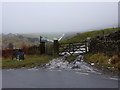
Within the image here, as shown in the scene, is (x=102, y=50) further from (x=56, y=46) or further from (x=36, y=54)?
(x=36, y=54)

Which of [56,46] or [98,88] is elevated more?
[56,46]

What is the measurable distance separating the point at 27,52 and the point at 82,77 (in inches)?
540

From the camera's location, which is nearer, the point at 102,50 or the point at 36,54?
the point at 102,50

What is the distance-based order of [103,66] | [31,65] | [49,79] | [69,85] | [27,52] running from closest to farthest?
[69,85]
[49,79]
[103,66]
[31,65]
[27,52]

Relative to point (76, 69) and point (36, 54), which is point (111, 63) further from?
point (36, 54)

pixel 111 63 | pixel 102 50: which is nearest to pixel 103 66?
pixel 111 63

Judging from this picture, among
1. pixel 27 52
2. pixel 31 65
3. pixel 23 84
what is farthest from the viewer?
pixel 27 52

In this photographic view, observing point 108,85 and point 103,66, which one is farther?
point 103,66

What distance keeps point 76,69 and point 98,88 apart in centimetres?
503

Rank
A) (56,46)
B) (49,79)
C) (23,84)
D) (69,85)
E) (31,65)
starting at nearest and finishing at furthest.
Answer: (69,85) < (23,84) < (49,79) < (31,65) < (56,46)

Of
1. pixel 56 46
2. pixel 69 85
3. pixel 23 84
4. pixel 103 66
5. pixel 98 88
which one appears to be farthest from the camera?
pixel 56 46

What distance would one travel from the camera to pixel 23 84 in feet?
34.7

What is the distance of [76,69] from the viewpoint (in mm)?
14180

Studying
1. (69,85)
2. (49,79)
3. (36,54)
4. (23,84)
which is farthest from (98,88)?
(36,54)
